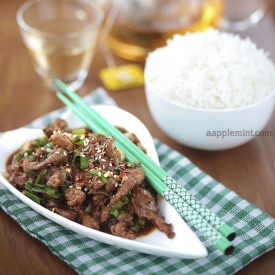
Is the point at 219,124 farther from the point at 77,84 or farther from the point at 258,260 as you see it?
the point at 77,84

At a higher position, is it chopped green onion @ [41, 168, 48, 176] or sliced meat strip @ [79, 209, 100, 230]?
chopped green onion @ [41, 168, 48, 176]

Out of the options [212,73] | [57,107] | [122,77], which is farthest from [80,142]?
[122,77]

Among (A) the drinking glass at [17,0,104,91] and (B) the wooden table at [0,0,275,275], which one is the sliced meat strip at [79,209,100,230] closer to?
(B) the wooden table at [0,0,275,275]

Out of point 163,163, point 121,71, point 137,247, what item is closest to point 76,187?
point 137,247

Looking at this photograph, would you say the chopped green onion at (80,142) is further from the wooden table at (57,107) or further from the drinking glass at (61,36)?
the drinking glass at (61,36)

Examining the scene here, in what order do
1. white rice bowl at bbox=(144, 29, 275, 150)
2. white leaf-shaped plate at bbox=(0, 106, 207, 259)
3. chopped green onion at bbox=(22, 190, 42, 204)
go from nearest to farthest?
1. white leaf-shaped plate at bbox=(0, 106, 207, 259)
2. chopped green onion at bbox=(22, 190, 42, 204)
3. white rice bowl at bbox=(144, 29, 275, 150)

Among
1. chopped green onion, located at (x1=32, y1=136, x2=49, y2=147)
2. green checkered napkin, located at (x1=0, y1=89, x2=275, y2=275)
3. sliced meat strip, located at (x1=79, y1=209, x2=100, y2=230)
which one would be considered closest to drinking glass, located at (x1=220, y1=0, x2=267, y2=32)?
green checkered napkin, located at (x1=0, y1=89, x2=275, y2=275)

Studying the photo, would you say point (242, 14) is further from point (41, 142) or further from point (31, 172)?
point (31, 172)

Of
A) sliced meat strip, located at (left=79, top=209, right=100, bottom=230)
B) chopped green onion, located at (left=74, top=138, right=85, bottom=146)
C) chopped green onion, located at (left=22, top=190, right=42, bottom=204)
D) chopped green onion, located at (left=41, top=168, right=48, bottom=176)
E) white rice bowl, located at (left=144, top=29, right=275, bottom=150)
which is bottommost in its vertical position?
sliced meat strip, located at (left=79, top=209, right=100, bottom=230)
